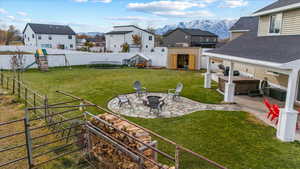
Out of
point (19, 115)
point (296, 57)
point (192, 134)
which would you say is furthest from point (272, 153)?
point (19, 115)

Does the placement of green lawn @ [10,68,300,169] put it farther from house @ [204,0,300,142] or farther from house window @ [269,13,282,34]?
house window @ [269,13,282,34]

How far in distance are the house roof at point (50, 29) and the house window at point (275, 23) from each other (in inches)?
1882

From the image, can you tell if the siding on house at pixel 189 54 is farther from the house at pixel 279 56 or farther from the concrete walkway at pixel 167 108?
the concrete walkway at pixel 167 108

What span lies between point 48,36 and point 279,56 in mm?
50263

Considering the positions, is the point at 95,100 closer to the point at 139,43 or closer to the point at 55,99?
the point at 55,99

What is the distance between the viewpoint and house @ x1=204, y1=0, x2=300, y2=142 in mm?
6352

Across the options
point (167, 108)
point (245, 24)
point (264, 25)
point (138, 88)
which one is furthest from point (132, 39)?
point (167, 108)

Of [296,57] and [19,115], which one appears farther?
[19,115]

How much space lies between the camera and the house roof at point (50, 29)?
150 ft

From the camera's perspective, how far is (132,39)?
44.5 meters

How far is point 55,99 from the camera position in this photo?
11.0 meters

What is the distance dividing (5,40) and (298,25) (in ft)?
223

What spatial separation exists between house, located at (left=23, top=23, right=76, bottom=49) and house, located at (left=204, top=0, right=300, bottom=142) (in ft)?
147

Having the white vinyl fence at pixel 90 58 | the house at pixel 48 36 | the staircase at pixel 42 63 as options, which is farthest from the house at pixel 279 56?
the house at pixel 48 36
